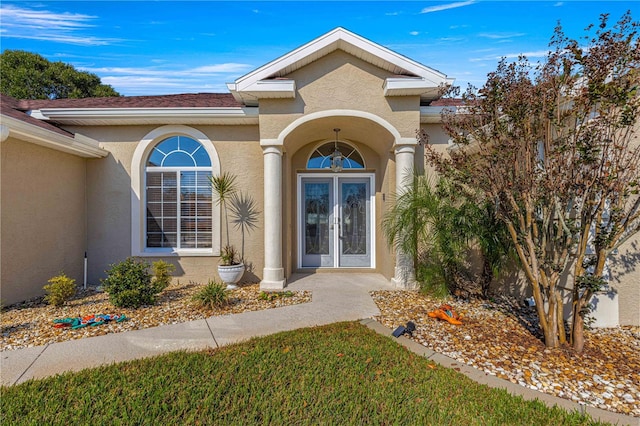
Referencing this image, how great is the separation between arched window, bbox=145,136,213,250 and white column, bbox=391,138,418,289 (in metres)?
4.94

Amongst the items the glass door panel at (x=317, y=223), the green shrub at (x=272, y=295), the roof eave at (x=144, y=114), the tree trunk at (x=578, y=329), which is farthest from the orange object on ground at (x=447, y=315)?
the roof eave at (x=144, y=114)

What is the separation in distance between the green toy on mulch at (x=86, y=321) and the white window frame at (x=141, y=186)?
2733 millimetres

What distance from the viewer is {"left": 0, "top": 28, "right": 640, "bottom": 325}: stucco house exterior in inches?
259

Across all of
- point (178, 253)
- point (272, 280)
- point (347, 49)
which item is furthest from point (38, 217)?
point (347, 49)

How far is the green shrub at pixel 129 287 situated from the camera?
5.59 m

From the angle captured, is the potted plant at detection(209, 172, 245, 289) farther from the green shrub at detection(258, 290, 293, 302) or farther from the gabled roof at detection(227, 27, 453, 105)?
the gabled roof at detection(227, 27, 453, 105)

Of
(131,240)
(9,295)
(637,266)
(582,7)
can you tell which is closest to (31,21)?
(131,240)

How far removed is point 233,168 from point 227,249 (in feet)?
6.97

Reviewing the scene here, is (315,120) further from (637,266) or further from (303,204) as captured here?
(637,266)

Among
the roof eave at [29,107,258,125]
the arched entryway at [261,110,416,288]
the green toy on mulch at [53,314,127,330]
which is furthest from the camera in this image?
the arched entryway at [261,110,416,288]

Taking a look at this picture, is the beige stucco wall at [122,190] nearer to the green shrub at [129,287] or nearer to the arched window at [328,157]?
the arched window at [328,157]

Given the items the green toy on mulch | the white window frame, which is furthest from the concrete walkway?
the white window frame

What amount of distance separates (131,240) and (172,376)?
18.5 feet

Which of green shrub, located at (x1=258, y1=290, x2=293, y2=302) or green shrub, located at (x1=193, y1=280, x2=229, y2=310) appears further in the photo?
green shrub, located at (x1=258, y1=290, x2=293, y2=302)
